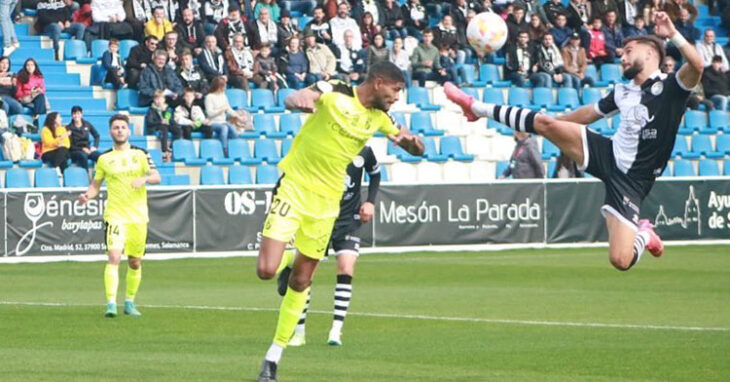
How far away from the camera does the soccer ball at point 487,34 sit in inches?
748

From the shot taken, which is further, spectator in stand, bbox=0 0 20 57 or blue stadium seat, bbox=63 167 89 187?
spectator in stand, bbox=0 0 20 57

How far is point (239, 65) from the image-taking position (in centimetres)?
3481

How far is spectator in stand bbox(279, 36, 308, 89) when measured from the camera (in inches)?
1389

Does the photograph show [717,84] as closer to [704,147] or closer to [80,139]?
[704,147]

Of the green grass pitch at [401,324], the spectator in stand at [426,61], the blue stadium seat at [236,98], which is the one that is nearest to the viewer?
the green grass pitch at [401,324]

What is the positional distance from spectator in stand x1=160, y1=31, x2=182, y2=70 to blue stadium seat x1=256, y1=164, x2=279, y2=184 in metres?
2.90

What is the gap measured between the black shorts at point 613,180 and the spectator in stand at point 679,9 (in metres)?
28.0

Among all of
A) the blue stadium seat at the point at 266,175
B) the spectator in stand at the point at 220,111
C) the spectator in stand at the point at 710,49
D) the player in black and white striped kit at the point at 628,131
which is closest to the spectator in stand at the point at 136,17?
the spectator in stand at the point at 220,111

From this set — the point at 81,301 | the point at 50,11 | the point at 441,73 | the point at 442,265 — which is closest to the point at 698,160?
the point at 441,73

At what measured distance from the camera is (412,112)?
1460 inches

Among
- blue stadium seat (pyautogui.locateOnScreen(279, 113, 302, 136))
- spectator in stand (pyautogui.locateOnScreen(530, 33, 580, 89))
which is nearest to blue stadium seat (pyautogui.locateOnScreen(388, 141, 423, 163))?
blue stadium seat (pyautogui.locateOnScreen(279, 113, 302, 136))

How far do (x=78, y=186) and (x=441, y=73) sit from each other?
36.6ft

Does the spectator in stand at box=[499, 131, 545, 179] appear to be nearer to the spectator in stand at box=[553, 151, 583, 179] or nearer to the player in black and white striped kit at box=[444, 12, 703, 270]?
the spectator in stand at box=[553, 151, 583, 179]

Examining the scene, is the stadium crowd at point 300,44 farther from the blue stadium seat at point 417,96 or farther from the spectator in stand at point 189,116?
the blue stadium seat at point 417,96
